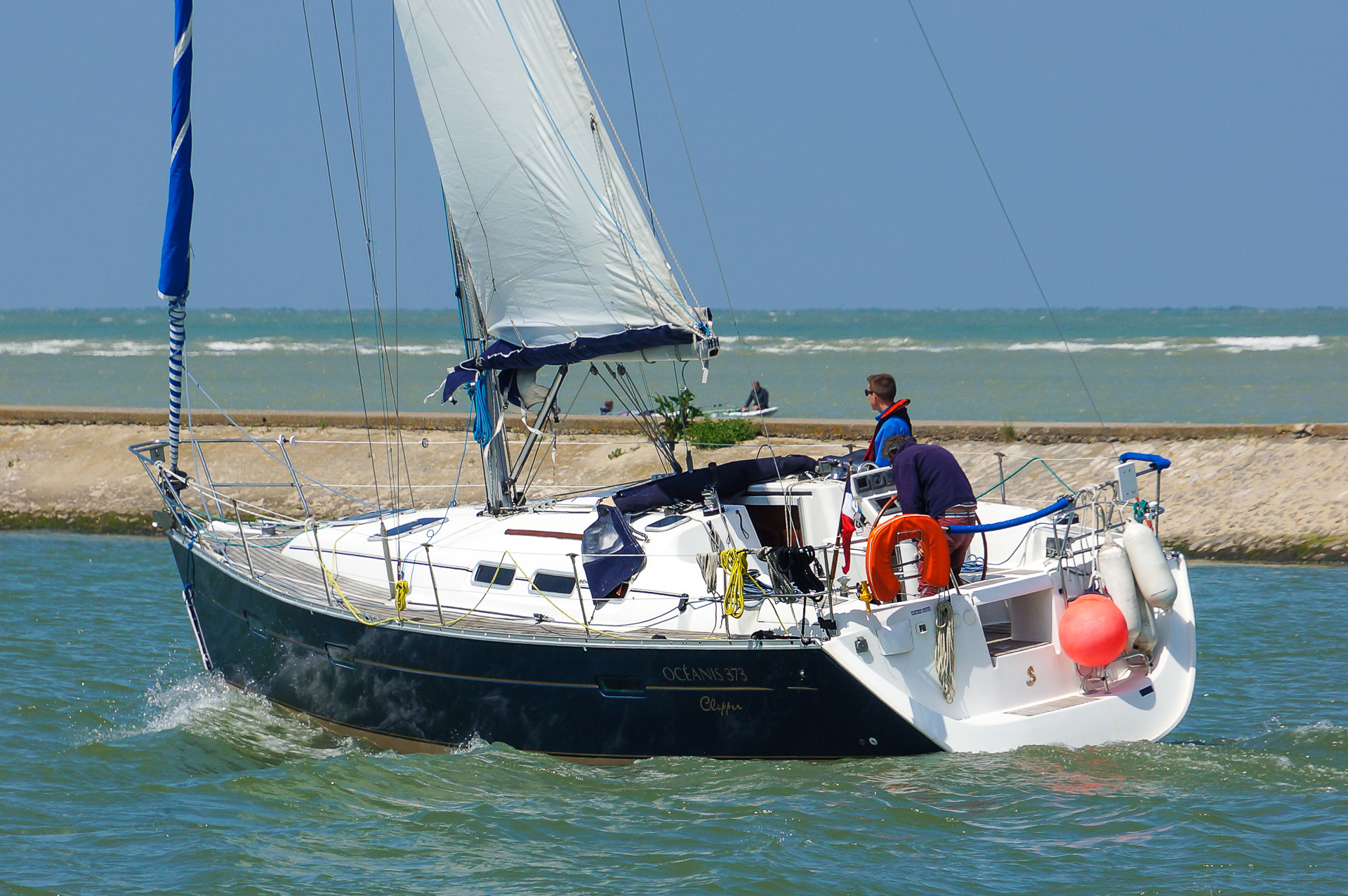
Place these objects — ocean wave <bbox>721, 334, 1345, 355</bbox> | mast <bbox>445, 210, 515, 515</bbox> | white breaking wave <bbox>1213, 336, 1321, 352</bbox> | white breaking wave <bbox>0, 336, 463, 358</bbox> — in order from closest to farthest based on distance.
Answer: mast <bbox>445, 210, 515, 515</bbox> < white breaking wave <bbox>1213, 336, 1321, 352</bbox> < ocean wave <bbox>721, 334, 1345, 355</bbox> < white breaking wave <bbox>0, 336, 463, 358</bbox>

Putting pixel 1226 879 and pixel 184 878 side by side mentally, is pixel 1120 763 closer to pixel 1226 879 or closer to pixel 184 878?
pixel 1226 879

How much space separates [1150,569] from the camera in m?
8.41

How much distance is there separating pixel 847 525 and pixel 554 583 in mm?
2250

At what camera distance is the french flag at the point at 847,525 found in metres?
8.91

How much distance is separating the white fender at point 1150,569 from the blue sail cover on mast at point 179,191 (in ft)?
26.2

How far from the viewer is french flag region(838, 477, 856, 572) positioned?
8906mm

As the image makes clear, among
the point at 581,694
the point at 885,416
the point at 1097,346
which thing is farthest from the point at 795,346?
the point at 581,694

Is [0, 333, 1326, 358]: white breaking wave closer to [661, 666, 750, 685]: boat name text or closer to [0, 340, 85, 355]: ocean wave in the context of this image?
[0, 340, 85, 355]: ocean wave

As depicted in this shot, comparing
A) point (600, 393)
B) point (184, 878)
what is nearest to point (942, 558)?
point (184, 878)

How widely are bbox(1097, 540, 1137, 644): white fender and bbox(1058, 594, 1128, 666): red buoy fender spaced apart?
0.22 feet

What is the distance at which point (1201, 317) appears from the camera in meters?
103

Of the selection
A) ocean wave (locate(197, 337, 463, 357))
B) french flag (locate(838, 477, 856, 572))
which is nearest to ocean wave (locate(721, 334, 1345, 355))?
ocean wave (locate(197, 337, 463, 357))

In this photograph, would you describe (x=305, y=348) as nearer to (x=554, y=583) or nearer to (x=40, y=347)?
(x=40, y=347)

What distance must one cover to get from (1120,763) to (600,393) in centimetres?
2625
